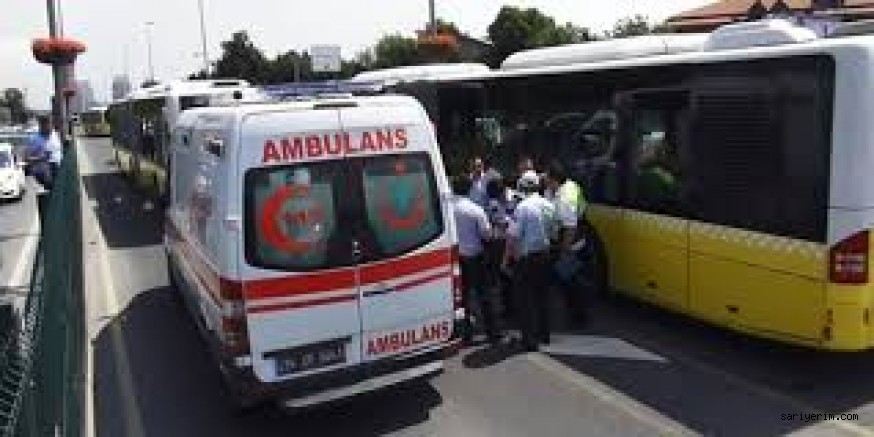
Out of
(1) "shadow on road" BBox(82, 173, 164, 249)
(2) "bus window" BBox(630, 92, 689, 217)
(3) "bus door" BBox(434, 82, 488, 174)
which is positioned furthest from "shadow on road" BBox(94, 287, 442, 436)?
(1) "shadow on road" BBox(82, 173, 164, 249)

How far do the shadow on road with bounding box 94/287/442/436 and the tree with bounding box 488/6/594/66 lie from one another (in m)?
46.1

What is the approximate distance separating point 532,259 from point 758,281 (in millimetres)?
2076

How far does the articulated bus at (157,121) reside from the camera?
19109mm

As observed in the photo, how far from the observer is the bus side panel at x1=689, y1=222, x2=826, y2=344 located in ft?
27.0

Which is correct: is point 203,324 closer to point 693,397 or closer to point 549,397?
point 549,397

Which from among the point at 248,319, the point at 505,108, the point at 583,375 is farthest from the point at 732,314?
the point at 505,108

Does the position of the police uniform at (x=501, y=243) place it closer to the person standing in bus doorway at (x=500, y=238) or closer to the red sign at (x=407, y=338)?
the person standing in bus doorway at (x=500, y=238)

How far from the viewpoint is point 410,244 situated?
8000mm

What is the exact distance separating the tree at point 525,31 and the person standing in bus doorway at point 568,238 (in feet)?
149

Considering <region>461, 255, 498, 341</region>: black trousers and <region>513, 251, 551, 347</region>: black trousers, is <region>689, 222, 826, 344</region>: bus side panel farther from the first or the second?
<region>461, 255, 498, 341</region>: black trousers

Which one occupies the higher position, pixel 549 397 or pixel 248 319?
pixel 248 319

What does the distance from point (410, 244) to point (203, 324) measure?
214 centimetres

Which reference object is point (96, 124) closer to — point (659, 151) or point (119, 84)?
point (119, 84)

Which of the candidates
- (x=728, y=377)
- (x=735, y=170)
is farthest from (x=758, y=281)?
(x=735, y=170)
